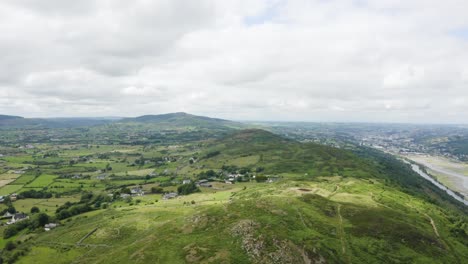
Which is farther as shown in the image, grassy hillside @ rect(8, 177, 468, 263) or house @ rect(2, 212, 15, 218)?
house @ rect(2, 212, 15, 218)

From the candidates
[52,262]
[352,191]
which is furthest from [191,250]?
[352,191]

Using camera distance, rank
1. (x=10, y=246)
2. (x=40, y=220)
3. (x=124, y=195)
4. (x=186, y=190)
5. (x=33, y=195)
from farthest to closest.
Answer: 1. (x=33, y=195)
2. (x=186, y=190)
3. (x=124, y=195)
4. (x=40, y=220)
5. (x=10, y=246)

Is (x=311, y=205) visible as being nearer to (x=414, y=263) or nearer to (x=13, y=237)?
(x=414, y=263)

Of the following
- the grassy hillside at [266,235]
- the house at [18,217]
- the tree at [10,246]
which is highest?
the grassy hillside at [266,235]

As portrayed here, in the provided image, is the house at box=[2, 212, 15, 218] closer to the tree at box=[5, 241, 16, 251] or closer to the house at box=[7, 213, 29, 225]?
the house at box=[7, 213, 29, 225]

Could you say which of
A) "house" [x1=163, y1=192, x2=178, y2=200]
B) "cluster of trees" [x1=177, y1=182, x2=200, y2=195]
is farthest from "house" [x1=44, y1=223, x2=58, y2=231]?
"cluster of trees" [x1=177, y1=182, x2=200, y2=195]

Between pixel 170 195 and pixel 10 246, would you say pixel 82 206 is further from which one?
pixel 170 195

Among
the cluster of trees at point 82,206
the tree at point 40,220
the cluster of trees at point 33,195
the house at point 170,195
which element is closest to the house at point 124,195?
the cluster of trees at point 82,206

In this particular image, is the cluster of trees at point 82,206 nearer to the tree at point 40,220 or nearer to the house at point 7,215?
the tree at point 40,220

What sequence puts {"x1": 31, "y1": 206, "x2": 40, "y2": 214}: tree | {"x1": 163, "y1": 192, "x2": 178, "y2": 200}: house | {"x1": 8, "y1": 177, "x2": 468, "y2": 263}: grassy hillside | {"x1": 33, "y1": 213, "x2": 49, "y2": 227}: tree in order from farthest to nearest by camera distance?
{"x1": 163, "y1": 192, "x2": 178, "y2": 200}: house < {"x1": 31, "y1": 206, "x2": 40, "y2": 214}: tree < {"x1": 33, "y1": 213, "x2": 49, "y2": 227}: tree < {"x1": 8, "y1": 177, "x2": 468, "y2": 263}: grassy hillside

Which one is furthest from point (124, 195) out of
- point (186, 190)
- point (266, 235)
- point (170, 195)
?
point (266, 235)

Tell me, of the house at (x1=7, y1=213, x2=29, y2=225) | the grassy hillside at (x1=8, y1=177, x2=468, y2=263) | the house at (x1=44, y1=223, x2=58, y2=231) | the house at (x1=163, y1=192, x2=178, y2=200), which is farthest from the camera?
the house at (x1=163, y1=192, x2=178, y2=200)
